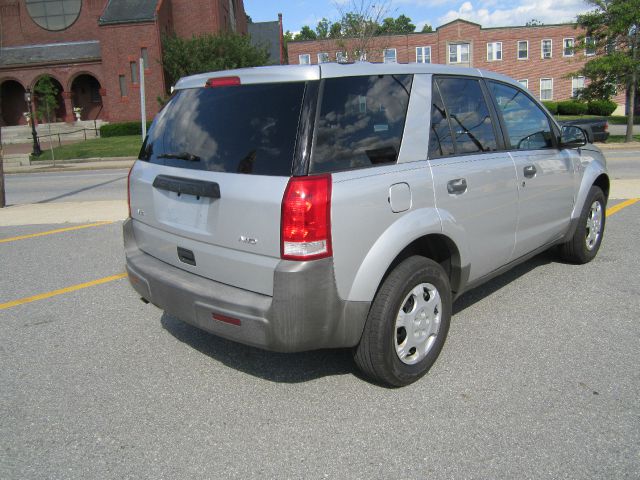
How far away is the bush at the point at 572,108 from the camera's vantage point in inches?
1754

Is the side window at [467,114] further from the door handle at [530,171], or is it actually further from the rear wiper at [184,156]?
the rear wiper at [184,156]

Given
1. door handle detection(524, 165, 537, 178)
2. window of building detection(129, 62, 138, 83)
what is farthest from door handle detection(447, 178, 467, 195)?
window of building detection(129, 62, 138, 83)

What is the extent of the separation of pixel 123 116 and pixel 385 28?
63.3ft

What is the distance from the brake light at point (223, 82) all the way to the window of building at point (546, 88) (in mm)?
54076

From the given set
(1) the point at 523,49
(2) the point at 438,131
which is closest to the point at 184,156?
(2) the point at 438,131

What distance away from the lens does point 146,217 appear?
11.8 ft

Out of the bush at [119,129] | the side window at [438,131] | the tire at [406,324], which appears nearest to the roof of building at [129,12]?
the bush at [119,129]

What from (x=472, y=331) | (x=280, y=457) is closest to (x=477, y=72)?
(x=472, y=331)

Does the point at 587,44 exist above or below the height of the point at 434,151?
above

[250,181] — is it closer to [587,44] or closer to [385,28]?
[587,44]

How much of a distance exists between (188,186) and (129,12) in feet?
129

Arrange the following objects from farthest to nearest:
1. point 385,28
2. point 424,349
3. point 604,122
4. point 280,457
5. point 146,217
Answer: point 385,28, point 604,122, point 146,217, point 424,349, point 280,457

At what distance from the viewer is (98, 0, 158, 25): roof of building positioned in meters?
36.2

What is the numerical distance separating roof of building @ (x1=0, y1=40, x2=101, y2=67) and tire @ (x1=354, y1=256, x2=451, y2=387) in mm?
42056
